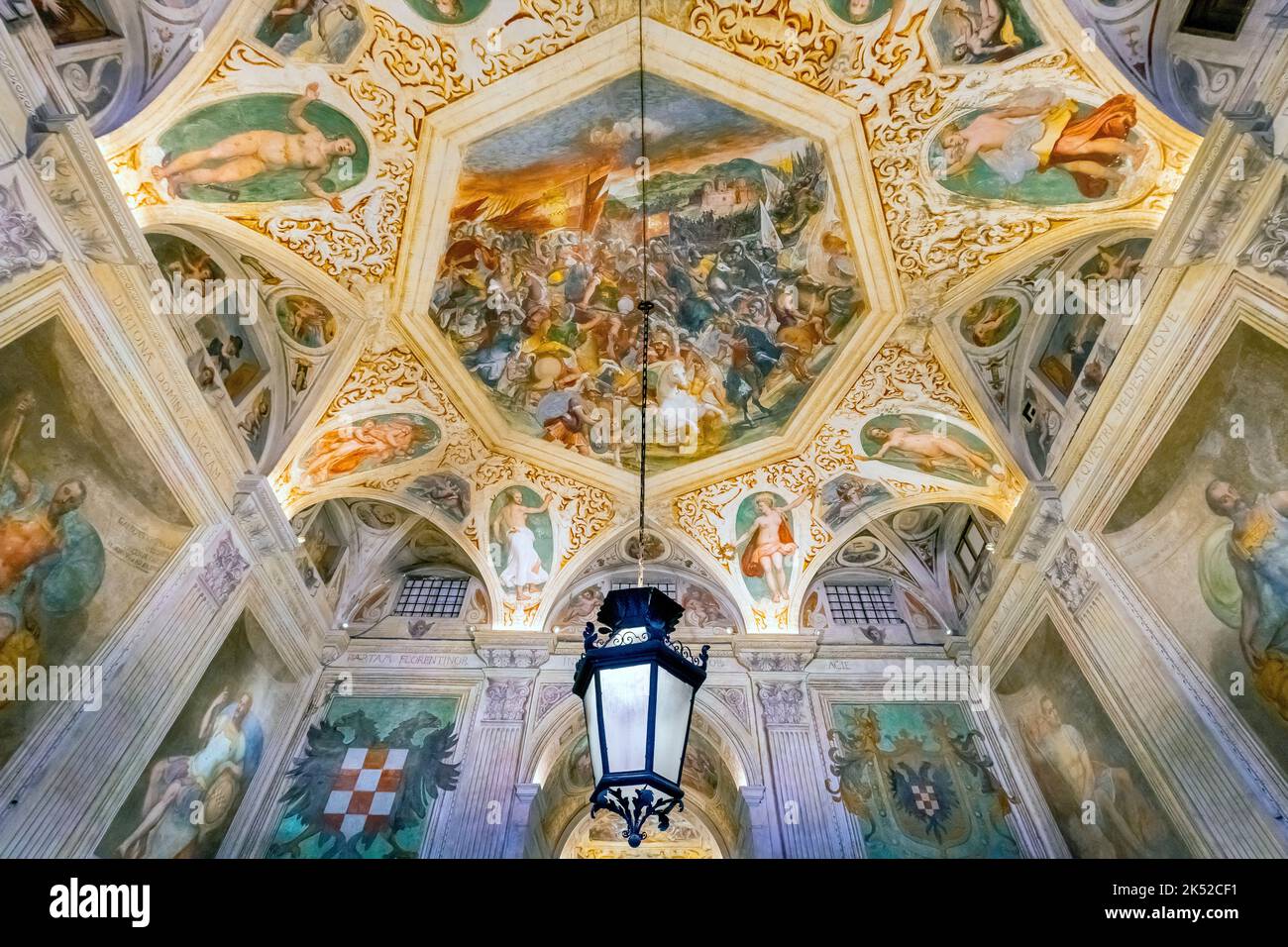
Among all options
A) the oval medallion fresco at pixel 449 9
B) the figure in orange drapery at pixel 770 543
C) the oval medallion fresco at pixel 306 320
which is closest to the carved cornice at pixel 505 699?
the figure in orange drapery at pixel 770 543

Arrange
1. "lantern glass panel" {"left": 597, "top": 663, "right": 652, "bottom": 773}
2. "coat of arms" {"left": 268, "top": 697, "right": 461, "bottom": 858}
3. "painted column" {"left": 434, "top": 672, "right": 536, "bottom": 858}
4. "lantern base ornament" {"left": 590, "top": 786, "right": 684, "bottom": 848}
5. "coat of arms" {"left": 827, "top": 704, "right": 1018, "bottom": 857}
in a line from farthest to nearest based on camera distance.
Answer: "coat of arms" {"left": 827, "top": 704, "right": 1018, "bottom": 857} < "coat of arms" {"left": 268, "top": 697, "right": 461, "bottom": 858} < "painted column" {"left": 434, "top": 672, "right": 536, "bottom": 858} < "lantern glass panel" {"left": 597, "top": 663, "right": 652, "bottom": 773} < "lantern base ornament" {"left": 590, "top": 786, "right": 684, "bottom": 848}

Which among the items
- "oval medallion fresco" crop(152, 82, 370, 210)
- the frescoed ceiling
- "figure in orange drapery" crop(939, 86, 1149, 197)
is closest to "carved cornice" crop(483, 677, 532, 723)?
the frescoed ceiling

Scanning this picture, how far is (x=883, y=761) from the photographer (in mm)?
10391

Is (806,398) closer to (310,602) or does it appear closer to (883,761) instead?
(883,761)

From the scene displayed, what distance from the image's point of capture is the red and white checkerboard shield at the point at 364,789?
377 inches

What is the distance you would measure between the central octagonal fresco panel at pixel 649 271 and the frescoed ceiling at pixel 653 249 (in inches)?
1.6

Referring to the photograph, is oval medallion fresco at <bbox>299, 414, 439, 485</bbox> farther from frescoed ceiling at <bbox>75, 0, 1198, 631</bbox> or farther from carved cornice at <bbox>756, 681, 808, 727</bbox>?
carved cornice at <bbox>756, 681, 808, 727</bbox>

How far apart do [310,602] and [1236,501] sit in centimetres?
1235

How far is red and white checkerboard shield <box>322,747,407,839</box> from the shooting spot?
9.58 m

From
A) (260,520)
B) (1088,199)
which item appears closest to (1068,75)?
(1088,199)

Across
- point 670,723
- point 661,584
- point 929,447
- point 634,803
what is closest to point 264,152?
point 670,723

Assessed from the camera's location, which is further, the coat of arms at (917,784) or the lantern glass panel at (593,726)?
the coat of arms at (917,784)

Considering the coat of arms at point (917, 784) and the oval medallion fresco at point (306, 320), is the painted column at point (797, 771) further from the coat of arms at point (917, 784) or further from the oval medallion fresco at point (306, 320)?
the oval medallion fresco at point (306, 320)

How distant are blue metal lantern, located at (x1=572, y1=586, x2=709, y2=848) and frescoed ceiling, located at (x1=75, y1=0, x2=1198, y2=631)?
6164mm
